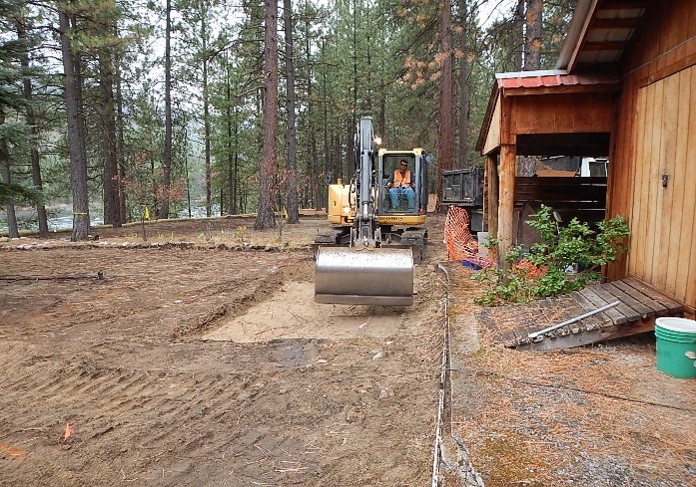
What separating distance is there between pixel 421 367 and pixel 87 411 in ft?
10.2

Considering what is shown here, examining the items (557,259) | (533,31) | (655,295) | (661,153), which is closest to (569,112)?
(661,153)

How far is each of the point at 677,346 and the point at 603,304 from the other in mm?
1141

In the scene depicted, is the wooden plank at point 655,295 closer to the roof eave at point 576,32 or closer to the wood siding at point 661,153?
the wood siding at point 661,153

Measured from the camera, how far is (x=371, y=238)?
322 inches

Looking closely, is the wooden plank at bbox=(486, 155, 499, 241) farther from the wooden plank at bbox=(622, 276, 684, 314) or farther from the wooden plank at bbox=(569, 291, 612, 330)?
the wooden plank at bbox=(622, 276, 684, 314)

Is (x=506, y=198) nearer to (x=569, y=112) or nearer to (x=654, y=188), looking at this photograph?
(x=569, y=112)

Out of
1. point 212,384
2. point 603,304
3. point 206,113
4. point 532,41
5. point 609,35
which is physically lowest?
point 212,384

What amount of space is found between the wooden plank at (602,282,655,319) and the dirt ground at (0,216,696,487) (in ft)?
1.36

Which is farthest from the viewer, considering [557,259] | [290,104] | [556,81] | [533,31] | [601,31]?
[290,104]

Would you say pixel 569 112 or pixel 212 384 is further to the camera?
pixel 569 112

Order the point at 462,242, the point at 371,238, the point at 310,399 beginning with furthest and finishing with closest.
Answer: the point at 462,242 → the point at 371,238 → the point at 310,399

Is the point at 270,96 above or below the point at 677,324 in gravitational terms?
above

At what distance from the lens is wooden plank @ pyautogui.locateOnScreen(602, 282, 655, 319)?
4.71 meters

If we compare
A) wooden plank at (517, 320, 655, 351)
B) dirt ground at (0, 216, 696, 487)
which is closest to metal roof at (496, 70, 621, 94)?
dirt ground at (0, 216, 696, 487)
